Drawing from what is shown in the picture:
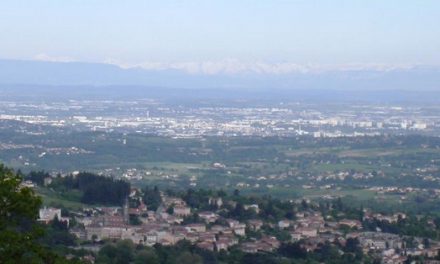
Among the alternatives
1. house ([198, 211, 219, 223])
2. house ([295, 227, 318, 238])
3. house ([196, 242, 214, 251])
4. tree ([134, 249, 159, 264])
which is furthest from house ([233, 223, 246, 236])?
tree ([134, 249, 159, 264])

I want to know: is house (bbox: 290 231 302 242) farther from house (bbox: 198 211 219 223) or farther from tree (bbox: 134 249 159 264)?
tree (bbox: 134 249 159 264)

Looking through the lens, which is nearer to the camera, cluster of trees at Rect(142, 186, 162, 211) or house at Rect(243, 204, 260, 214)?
house at Rect(243, 204, 260, 214)

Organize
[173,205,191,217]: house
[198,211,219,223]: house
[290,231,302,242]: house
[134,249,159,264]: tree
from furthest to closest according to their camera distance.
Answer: [173,205,191,217]: house
[198,211,219,223]: house
[290,231,302,242]: house
[134,249,159,264]: tree

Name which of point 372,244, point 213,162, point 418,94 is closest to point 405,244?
point 372,244

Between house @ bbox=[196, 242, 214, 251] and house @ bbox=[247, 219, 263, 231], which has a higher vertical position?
house @ bbox=[196, 242, 214, 251]

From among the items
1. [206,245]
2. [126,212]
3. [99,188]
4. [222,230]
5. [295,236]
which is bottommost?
[295,236]

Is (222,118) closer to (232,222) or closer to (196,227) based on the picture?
(232,222)

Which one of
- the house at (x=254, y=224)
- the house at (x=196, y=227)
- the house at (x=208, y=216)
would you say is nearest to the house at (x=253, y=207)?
the house at (x=208, y=216)

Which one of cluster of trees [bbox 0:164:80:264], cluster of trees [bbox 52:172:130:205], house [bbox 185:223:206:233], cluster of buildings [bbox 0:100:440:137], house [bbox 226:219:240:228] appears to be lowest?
cluster of buildings [bbox 0:100:440:137]

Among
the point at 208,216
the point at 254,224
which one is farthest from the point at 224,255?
the point at 208,216
